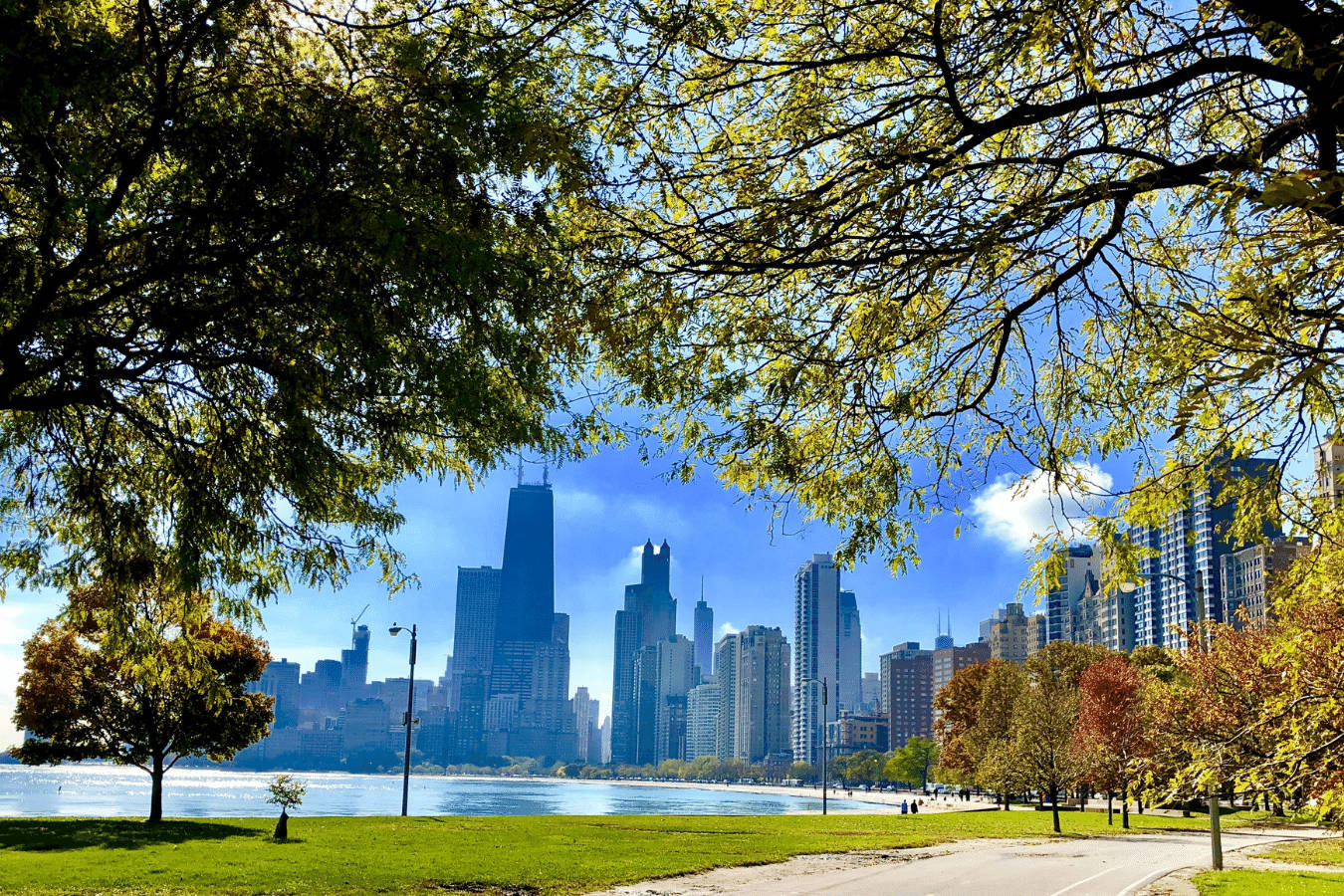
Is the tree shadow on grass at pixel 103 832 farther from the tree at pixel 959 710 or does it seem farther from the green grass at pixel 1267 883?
the tree at pixel 959 710

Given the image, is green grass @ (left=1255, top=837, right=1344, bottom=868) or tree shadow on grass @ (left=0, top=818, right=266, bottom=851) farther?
green grass @ (left=1255, top=837, right=1344, bottom=868)

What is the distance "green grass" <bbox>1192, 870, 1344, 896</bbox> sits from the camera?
17.5m

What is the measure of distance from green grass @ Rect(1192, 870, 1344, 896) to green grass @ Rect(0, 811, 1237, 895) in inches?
405

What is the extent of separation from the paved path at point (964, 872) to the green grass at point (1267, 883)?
1264mm

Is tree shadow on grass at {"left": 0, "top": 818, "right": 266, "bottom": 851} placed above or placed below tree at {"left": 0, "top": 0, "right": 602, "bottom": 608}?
below

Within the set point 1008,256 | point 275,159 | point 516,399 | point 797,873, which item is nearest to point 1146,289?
point 1008,256

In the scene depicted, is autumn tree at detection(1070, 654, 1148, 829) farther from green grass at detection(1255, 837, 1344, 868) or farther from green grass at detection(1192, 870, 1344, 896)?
green grass at detection(1192, 870, 1344, 896)

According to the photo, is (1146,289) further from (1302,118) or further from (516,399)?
(516,399)

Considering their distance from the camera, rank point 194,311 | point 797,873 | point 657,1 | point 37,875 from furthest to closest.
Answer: point 797,873, point 37,875, point 194,311, point 657,1

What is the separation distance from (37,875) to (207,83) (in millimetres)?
16147

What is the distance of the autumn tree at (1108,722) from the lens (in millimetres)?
42875

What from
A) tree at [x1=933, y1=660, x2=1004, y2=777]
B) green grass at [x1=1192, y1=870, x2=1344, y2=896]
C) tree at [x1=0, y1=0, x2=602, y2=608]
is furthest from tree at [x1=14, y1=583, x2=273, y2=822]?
tree at [x1=933, y1=660, x2=1004, y2=777]

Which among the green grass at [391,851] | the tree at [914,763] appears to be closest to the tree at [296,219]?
the green grass at [391,851]

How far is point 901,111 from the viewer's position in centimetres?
710
